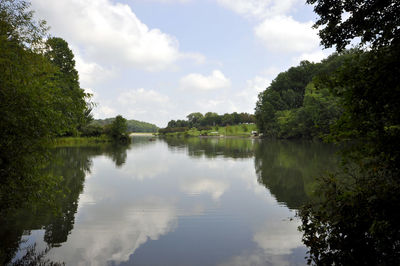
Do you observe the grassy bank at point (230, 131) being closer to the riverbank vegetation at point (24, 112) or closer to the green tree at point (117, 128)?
the green tree at point (117, 128)

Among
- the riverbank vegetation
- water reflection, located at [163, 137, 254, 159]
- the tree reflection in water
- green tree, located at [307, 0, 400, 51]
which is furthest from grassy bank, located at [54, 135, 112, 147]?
green tree, located at [307, 0, 400, 51]

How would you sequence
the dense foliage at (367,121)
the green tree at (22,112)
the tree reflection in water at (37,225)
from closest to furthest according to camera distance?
1. the dense foliage at (367,121)
2. the green tree at (22,112)
3. the tree reflection in water at (37,225)

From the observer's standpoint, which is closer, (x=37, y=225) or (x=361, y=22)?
(x=361, y=22)

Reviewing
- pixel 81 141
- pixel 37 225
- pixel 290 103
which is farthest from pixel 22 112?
pixel 290 103

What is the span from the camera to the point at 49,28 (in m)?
10.0

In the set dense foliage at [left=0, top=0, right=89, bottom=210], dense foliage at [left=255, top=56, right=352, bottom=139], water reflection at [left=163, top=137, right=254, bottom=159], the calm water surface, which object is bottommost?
the calm water surface

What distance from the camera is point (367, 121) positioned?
7211mm

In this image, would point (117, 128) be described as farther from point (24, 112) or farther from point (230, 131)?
point (230, 131)

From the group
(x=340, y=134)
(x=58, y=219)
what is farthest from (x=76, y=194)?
(x=340, y=134)

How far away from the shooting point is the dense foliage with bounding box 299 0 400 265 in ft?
20.9

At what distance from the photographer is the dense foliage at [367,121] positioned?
6363 mm

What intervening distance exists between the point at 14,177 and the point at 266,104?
10384 cm

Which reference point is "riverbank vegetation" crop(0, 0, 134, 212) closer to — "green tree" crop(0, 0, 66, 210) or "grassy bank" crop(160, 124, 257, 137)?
"green tree" crop(0, 0, 66, 210)

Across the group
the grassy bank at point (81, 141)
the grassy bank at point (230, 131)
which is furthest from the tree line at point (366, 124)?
the grassy bank at point (230, 131)
